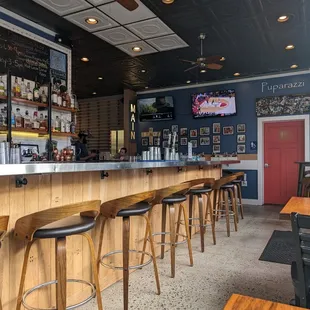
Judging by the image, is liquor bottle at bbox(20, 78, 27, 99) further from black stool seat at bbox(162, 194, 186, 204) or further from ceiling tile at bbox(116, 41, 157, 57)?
black stool seat at bbox(162, 194, 186, 204)

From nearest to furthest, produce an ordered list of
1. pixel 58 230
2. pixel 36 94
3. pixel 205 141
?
1. pixel 58 230
2. pixel 36 94
3. pixel 205 141

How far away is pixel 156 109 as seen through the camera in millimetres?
8477

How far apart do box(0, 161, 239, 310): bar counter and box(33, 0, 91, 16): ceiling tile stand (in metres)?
2.36

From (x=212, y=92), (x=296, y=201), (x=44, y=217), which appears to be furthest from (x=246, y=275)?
(x=212, y=92)

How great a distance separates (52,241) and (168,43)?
4.11 metres

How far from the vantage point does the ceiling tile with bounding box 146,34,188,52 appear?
4.93 metres

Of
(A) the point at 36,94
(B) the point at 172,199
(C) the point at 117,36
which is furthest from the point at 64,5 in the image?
(B) the point at 172,199

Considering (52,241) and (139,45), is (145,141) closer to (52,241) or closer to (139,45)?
(139,45)

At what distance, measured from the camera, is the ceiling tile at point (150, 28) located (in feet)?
14.2

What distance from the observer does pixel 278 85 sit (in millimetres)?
7012

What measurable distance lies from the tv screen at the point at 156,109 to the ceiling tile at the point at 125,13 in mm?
4129

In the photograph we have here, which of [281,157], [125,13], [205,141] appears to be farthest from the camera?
[205,141]

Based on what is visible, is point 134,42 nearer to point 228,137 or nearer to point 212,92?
point 212,92

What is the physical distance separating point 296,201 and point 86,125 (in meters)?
8.41
